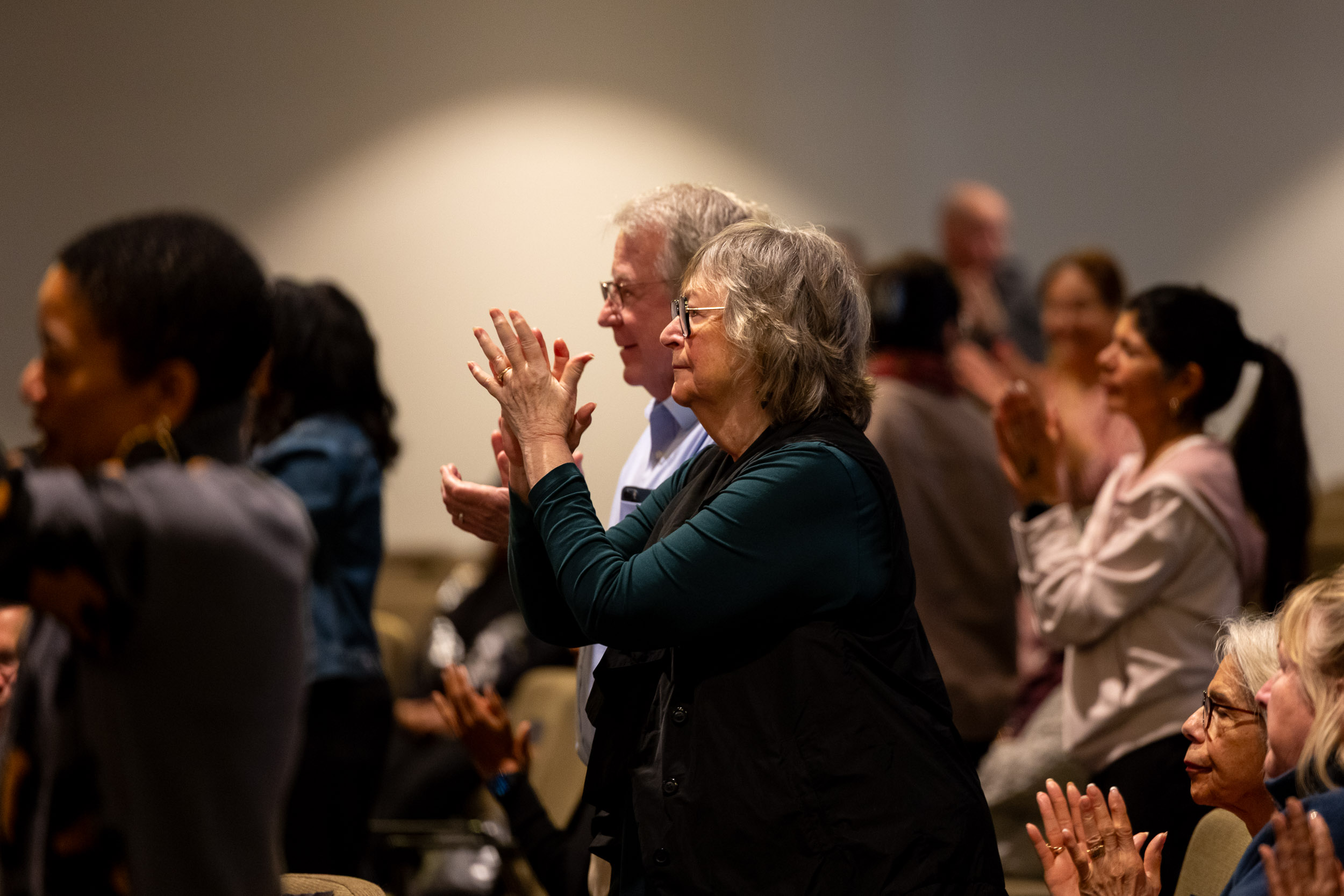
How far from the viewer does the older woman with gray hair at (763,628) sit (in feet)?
4.72

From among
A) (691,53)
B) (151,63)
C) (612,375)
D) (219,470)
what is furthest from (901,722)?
(151,63)

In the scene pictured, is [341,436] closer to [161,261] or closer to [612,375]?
[612,375]

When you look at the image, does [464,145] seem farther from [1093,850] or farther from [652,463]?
[1093,850]

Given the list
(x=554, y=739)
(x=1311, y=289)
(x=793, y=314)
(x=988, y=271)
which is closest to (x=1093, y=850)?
(x=793, y=314)

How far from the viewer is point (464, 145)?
14.7 feet

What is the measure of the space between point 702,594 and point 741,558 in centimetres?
6

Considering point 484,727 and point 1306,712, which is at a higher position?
point 1306,712

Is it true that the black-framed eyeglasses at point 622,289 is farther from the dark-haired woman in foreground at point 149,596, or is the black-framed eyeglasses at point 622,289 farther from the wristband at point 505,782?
the dark-haired woman in foreground at point 149,596

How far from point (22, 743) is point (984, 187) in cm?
450

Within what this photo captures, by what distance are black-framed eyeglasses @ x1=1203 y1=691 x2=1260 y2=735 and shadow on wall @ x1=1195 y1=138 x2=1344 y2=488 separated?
2677 mm

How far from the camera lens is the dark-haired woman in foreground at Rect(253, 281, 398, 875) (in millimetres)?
2422

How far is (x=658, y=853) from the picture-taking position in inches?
58.1

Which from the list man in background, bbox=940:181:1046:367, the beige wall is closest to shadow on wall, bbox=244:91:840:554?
the beige wall

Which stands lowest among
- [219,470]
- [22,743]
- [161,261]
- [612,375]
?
[612,375]
